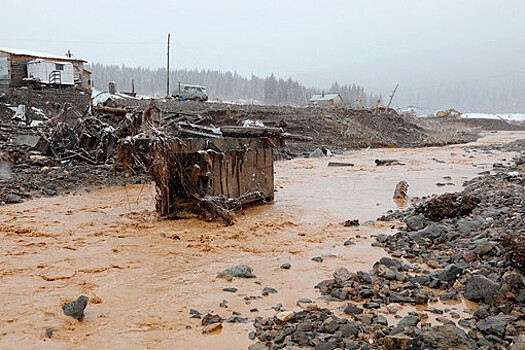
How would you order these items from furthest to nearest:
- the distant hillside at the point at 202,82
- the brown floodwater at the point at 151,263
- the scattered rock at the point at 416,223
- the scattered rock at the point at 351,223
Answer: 1. the distant hillside at the point at 202,82
2. the scattered rock at the point at 351,223
3. the scattered rock at the point at 416,223
4. the brown floodwater at the point at 151,263

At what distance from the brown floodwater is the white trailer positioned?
1923 centimetres

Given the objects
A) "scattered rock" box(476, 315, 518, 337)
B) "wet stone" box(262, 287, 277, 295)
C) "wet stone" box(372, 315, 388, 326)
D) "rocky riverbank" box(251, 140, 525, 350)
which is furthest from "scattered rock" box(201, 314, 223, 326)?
"scattered rock" box(476, 315, 518, 337)

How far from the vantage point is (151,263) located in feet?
17.5

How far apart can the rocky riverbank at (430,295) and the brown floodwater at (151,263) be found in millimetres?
204

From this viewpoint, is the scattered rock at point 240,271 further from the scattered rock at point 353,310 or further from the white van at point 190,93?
the white van at point 190,93

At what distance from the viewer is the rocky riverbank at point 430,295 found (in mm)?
3055

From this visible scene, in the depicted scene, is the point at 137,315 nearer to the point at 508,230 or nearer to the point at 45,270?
the point at 45,270

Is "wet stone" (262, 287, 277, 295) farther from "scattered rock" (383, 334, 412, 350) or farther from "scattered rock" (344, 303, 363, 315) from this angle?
"scattered rock" (383, 334, 412, 350)

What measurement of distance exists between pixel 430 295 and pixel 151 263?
11.3 feet

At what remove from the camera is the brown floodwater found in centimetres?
352

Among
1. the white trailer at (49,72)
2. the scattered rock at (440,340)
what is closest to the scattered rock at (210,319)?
the scattered rock at (440,340)

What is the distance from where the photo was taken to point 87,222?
7.63m

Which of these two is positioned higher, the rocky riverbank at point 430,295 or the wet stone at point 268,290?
the rocky riverbank at point 430,295

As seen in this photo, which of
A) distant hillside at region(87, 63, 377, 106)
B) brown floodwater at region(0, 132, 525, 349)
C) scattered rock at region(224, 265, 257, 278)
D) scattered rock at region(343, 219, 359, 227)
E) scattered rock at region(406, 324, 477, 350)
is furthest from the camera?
distant hillside at region(87, 63, 377, 106)
